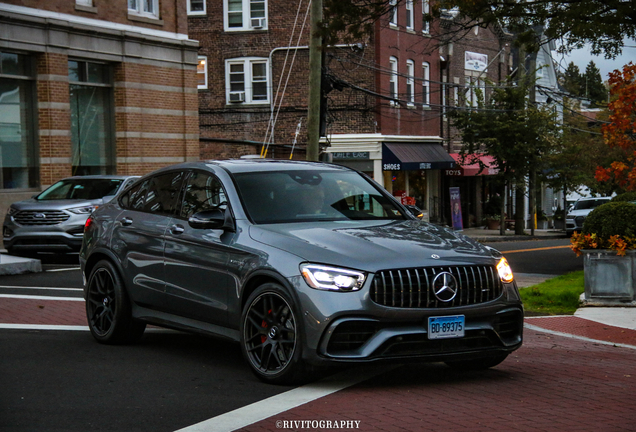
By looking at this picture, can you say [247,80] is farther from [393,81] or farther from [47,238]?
[47,238]

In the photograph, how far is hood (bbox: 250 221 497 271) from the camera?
6.56m

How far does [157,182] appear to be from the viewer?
28.9 feet

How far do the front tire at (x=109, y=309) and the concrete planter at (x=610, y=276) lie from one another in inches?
243

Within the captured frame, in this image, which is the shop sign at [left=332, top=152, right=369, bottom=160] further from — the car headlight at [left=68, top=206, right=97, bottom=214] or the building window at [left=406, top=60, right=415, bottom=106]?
the car headlight at [left=68, top=206, right=97, bottom=214]

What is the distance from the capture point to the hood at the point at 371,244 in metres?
6.56

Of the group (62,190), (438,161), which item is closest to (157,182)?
(62,190)

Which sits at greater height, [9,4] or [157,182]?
[9,4]

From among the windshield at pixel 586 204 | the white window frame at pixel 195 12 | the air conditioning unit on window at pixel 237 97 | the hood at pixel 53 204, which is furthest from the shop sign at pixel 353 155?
the hood at pixel 53 204

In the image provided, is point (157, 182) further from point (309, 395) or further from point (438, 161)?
point (438, 161)

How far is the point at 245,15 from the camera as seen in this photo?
39219mm

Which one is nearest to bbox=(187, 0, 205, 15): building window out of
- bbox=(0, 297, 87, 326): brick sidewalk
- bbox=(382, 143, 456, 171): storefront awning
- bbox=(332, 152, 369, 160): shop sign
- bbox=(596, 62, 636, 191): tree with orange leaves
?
bbox=(332, 152, 369, 160): shop sign

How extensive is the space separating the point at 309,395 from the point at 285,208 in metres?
1.73

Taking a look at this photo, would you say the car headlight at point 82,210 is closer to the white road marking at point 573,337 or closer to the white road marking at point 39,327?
the white road marking at point 39,327

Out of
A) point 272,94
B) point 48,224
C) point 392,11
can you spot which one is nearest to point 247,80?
point 272,94
